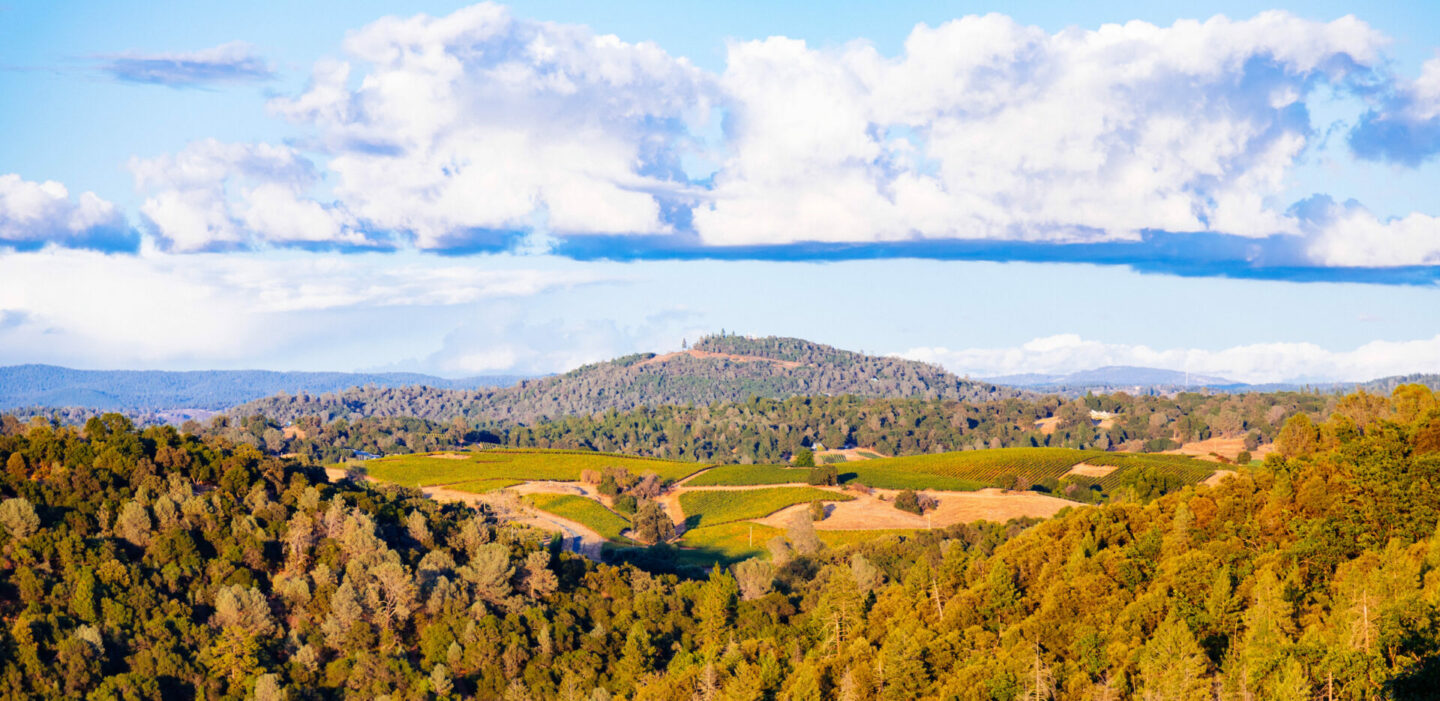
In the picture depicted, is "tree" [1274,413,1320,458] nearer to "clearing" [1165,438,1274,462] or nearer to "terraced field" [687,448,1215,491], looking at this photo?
"terraced field" [687,448,1215,491]

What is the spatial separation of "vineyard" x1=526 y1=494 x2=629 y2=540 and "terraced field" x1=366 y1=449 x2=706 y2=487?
17.2 meters

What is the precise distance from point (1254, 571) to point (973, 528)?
A: 51.2 meters

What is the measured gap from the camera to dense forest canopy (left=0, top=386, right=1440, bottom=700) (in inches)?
1681

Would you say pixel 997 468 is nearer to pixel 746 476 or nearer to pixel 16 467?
pixel 746 476

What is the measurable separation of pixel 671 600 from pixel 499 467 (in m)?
89.7

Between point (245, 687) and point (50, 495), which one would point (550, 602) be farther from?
point (50, 495)

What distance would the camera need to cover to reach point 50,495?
67812 mm

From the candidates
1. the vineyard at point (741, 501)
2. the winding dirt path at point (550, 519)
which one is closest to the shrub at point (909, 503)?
the vineyard at point (741, 501)

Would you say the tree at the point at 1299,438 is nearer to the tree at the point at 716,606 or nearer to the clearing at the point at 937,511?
the clearing at the point at 937,511

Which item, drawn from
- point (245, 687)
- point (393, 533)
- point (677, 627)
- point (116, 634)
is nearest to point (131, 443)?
point (393, 533)

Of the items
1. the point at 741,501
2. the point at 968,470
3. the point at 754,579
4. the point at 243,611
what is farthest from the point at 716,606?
the point at 968,470

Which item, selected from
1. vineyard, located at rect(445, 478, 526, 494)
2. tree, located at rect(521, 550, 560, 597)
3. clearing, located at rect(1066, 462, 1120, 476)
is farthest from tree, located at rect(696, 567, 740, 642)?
clearing, located at rect(1066, 462, 1120, 476)

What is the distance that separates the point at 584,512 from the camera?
12606 centimetres

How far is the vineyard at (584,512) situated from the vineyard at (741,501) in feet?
30.8
